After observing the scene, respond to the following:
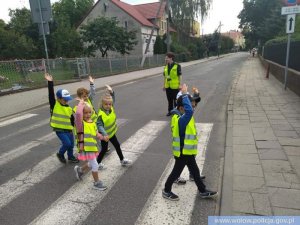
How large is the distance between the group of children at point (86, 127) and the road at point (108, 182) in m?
0.22

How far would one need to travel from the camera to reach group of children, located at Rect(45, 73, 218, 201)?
3.63 meters

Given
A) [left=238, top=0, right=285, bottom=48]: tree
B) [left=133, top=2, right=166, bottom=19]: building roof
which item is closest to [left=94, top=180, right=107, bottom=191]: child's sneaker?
[left=238, top=0, right=285, bottom=48]: tree

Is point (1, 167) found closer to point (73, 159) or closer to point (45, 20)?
point (73, 159)

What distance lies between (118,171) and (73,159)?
994 mm

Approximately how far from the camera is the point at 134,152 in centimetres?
570

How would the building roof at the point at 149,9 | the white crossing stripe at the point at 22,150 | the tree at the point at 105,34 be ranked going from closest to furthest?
1. the white crossing stripe at the point at 22,150
2. the tree at the point at 105,34
3. the building roof at the point at 149,9

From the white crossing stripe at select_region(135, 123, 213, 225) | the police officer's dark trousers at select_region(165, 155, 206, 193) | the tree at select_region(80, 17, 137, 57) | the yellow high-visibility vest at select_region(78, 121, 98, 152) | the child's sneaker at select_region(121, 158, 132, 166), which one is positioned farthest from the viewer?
the tree at select_region(80, 17, 137, 57)

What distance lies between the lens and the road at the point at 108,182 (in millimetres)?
3537

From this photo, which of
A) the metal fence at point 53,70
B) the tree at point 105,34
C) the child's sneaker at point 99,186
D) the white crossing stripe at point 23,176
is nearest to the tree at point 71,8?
the tree at point 105,34

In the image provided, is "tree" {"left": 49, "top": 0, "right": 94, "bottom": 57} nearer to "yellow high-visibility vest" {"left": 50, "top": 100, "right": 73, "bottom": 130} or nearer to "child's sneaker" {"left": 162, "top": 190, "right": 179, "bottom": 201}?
"yellow high-visibility vest" {"left": 50, "top": 100, "right": 73, "bottom": 130}

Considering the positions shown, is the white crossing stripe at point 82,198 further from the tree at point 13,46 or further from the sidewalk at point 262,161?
the tree at point 13,46

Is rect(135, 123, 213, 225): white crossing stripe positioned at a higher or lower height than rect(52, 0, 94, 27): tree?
lower

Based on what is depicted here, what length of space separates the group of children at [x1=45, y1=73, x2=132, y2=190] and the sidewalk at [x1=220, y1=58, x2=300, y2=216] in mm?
1818

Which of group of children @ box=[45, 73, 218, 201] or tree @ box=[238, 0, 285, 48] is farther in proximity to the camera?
tree @ box=[238, 0, 285, 48]
